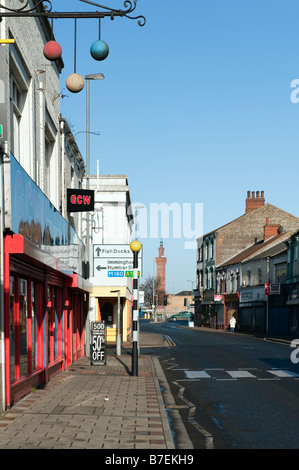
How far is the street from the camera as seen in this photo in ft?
29.8

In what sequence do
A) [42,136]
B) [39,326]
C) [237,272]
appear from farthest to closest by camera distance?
[237,272]
[42,136]
[39,326]

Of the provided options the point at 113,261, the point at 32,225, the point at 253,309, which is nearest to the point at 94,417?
the point at 32,225

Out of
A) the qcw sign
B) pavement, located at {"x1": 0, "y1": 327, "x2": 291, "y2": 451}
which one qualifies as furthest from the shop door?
the qcw sign

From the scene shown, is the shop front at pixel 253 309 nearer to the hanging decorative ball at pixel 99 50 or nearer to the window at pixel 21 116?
the window at pixel 21 116

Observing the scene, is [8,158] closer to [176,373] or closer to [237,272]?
[176,373]

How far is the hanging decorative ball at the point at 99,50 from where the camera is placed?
7795 mm

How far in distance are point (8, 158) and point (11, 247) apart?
1525mm

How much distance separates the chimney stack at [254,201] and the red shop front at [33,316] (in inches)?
2077

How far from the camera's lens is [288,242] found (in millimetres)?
47875

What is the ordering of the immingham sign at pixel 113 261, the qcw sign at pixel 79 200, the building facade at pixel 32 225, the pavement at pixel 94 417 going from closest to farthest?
the pavement at pixel 94 417, the building facade at pixel 32 225, the qcw sign at pixel 79 200, the immingham sign at pixel 113 261

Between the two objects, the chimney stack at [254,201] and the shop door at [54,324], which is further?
the chimney stack at [254,201]

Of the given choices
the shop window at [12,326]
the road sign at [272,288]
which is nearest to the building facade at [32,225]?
the shop window at [12,326]

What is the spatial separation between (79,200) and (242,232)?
49.4 metres

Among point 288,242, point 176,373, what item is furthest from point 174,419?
point 288,242
